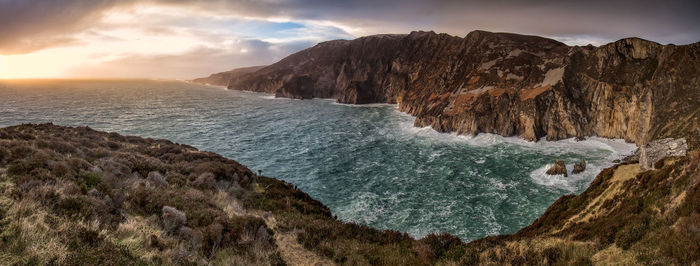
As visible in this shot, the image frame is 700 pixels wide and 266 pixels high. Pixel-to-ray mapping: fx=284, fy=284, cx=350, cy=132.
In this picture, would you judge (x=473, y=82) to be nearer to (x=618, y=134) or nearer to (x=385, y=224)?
Result: (x=618, y=134)

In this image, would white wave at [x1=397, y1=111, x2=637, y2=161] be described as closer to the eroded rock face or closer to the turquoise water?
the turquoise water

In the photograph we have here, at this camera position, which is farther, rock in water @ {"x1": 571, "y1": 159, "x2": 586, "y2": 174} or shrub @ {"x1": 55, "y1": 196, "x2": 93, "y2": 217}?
rock in water @ {"x1": 571, "y1": 159, "x2": 586, "y2": 174}

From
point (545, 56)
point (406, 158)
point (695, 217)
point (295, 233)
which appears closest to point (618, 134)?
point (545, 56)

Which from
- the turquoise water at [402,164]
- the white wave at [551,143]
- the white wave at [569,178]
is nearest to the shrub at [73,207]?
the turquoise water at [402,164]

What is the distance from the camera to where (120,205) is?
9734mm

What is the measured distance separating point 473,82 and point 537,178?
35650 mm

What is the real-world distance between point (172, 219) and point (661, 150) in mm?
23164

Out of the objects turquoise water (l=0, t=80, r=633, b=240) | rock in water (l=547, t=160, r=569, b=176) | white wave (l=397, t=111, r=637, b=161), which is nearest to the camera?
turquoise water (l=0, t=80, r=633, b=240)

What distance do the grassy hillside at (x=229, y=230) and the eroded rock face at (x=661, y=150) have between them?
5.08ft

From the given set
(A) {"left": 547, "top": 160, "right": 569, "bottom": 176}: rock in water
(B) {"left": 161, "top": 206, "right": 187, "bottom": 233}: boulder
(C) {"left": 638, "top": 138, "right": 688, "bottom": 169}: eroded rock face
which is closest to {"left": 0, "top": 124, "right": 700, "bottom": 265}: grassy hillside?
(B) {"left": 161, "top": 206, "right": 187, "bottom": 233}: boulder

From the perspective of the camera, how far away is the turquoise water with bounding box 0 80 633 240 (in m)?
22.7

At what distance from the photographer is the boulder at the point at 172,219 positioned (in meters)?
8.82

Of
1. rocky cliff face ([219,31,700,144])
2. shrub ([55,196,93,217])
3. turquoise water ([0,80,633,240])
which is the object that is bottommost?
turquoise water ([0,80,633,240])

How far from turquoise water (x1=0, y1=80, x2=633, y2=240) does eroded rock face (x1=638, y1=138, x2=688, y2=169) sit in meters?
8.39
